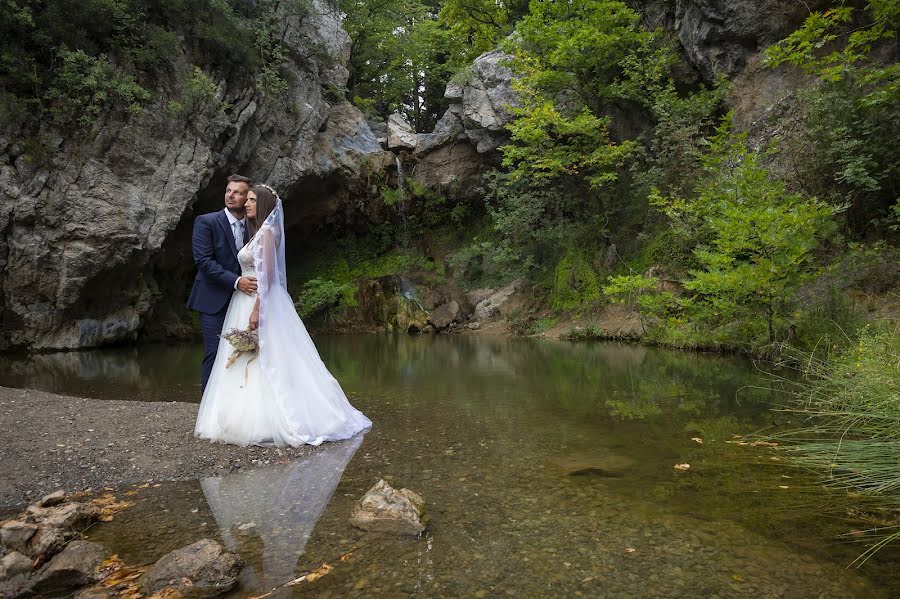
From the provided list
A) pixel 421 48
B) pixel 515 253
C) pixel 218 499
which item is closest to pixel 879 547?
pixel 218 499

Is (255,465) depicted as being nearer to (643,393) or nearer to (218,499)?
(218,499)

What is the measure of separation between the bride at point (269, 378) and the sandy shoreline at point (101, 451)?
7.1 inches

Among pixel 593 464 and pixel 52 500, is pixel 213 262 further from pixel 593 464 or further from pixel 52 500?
pixel 593 464

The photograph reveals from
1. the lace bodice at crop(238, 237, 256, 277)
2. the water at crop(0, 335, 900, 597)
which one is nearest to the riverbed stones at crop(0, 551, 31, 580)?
the water at crop(0, 335, 900, 597)

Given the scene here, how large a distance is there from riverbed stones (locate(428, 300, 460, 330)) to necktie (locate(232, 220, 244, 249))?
1370cm

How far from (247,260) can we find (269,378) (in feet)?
3.44

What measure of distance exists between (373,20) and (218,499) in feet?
75.7

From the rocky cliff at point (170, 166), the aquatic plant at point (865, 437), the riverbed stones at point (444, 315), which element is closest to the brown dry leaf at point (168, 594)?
the aquatic plant at point (865, 437)

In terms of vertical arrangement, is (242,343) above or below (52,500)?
above

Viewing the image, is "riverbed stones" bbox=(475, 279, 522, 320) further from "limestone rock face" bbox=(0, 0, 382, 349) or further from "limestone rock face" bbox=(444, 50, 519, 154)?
"limestone rock face" bbox=(0, 0, 382, 349)

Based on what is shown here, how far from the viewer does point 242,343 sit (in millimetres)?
4336

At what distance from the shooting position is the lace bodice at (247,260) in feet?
14.7

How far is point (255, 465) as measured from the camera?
12.5 feet

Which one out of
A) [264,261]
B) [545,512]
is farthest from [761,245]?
[264,261]
